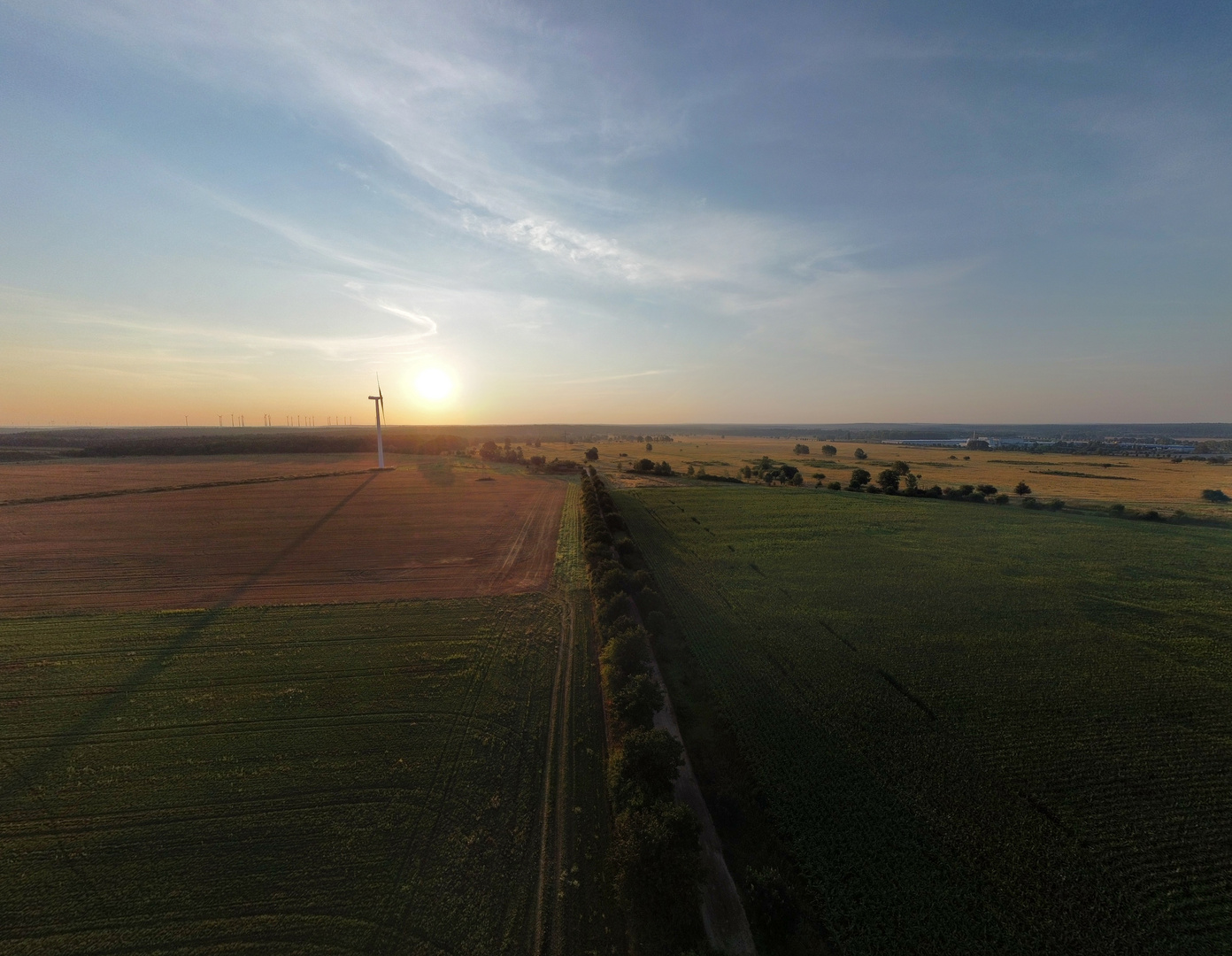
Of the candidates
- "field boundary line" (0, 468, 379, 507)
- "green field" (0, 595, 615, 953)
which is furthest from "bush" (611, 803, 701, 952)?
"field boundary line" (0, 468, 379, 507)

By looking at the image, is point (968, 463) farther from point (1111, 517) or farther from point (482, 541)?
point (482, 541)

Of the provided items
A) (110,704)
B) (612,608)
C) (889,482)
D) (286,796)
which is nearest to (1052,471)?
(889,482)

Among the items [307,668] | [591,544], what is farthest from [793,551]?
[307,668]

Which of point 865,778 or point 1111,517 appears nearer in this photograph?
point 865,778

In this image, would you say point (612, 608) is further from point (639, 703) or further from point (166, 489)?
point (166, 489)

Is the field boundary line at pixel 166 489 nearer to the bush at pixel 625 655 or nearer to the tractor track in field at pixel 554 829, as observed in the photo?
the tractor track in field at pixel 554 829

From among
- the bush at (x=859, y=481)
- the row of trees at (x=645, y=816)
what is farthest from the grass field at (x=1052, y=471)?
the row of trees at (x=645, y=816)
